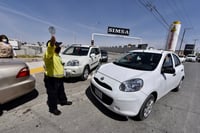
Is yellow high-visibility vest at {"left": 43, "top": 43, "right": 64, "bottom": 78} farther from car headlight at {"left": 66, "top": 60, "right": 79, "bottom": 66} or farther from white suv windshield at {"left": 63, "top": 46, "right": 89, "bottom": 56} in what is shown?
white suv windshield at {"left": 63, "top": 46, "right": 89, "bottom": 56}

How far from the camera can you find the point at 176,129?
247 cm

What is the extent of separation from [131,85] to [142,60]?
4.58ft

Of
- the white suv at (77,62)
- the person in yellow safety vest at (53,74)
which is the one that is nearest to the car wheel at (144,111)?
the person in yellow safety vest at (53,74)

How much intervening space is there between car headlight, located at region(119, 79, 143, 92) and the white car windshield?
2.24 feet

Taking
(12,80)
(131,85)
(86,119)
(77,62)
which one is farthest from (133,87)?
(77,62)


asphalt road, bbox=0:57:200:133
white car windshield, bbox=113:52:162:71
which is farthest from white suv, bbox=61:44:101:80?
white car windshield, bbox=113:52:162:71

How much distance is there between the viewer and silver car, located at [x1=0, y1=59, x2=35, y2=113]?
2301 millimetres

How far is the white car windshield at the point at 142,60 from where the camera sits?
10.3 feet

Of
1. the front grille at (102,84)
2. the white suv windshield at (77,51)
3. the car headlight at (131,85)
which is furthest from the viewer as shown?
the white suv windshield at (77,51)

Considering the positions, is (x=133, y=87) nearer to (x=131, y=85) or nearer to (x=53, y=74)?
(x=131, y=85)

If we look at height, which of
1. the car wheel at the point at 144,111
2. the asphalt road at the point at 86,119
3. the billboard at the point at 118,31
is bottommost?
the asphalt road at the point at 86,119

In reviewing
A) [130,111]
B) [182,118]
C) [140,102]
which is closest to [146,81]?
[140,102]

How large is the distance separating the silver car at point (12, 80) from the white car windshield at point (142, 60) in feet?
8.69

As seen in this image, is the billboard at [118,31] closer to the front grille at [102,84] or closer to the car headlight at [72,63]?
the car headlight at [72,63]
